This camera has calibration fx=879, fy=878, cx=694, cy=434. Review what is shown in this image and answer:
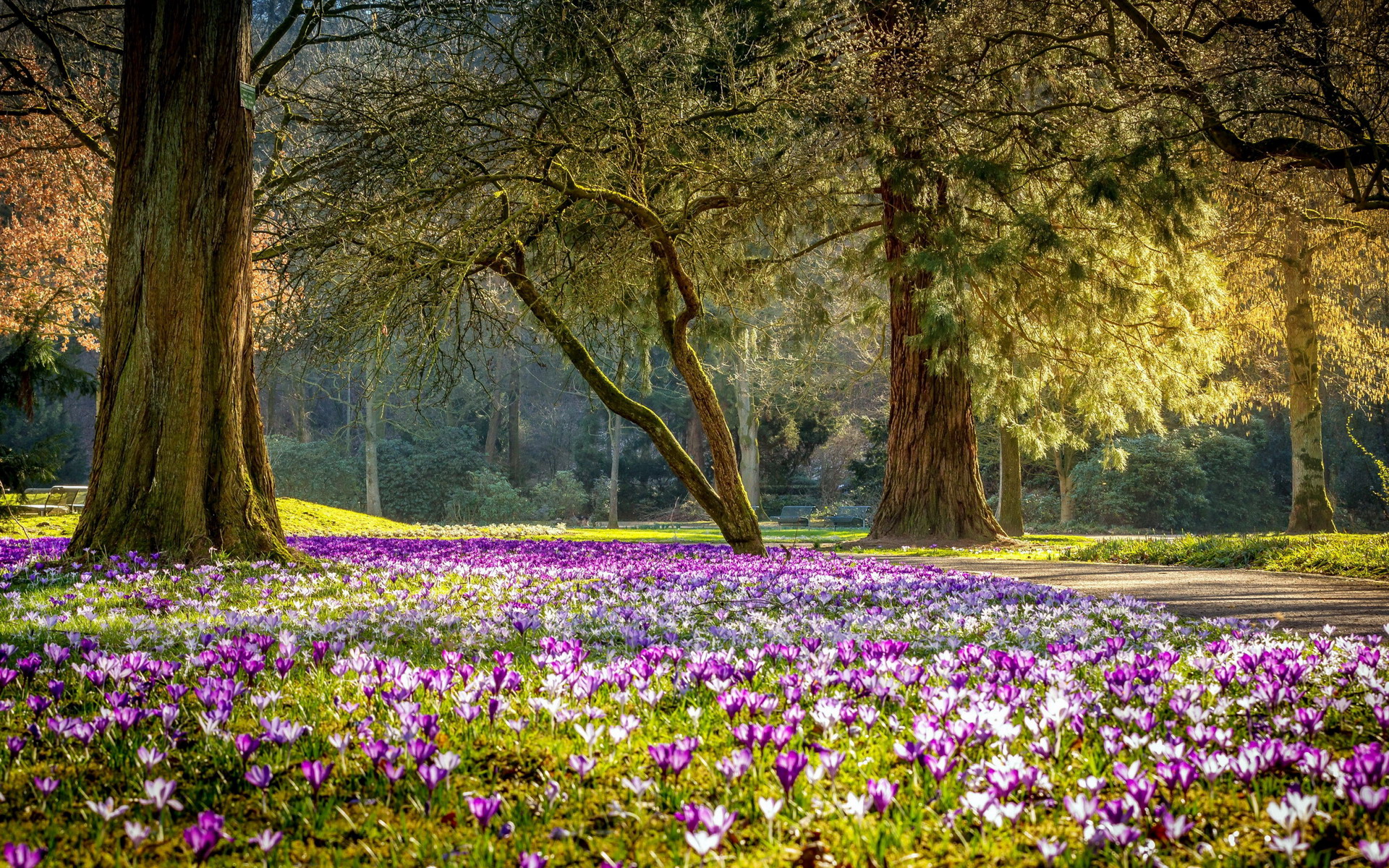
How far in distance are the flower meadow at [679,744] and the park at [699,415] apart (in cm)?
2

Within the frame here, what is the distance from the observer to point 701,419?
941 centimetres

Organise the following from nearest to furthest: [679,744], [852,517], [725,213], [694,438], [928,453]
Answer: [679,744]
[725,213]
[928,453]
[852,517]
[694,438]

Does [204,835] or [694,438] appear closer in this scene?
[204,835]

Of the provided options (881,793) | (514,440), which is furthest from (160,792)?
(514,440)

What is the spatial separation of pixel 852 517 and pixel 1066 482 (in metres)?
7.77

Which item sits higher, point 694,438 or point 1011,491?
point 694,438

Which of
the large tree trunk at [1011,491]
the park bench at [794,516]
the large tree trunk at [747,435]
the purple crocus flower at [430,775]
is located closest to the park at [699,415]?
the purple crocus flower at [430,775]

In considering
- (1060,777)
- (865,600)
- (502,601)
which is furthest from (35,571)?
(1060,777)

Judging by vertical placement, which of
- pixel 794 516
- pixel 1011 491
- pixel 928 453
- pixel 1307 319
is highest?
pixel 1307 319

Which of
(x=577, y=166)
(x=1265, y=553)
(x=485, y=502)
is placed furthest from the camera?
(x=485, y=502)

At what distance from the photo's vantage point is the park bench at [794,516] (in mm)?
29781

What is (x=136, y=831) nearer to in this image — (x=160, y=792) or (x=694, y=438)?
(x=160, y=792)

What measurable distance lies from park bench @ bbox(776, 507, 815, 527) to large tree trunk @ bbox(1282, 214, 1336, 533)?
47.4 ft

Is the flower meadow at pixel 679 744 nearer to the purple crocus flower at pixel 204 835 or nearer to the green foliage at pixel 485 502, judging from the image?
the purple crocus flower at pixel 204 835
